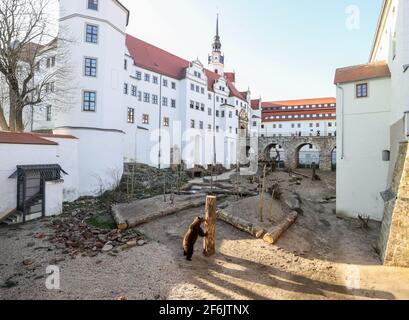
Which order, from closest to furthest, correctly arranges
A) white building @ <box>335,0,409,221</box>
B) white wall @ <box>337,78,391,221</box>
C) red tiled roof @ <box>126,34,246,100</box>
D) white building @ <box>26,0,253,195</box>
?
white building @ <box>335,0,409,221</box> → white wall @ <box>337,78,391,221</box> → white building @ <box>26,0,253,195</box> → red tiled roof @ <box>126,34,246,100</box>

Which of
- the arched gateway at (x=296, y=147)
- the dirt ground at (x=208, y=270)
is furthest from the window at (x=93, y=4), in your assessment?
the arched gateway at (x=296, y=147)

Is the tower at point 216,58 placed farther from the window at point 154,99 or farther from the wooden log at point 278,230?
the wooden log at point 278,230

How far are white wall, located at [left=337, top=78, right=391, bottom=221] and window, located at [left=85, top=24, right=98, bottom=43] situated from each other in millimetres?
18873

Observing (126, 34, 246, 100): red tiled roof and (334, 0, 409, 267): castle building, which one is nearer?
(334, 0, 409, 267): castle building

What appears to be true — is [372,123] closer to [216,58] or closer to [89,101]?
[89,101]

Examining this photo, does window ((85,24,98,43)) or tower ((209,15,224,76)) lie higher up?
tower ((209,15,224,76))

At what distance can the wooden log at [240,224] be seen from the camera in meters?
11.9

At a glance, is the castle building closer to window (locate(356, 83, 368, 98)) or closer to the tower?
window (locate(356, 83, 368, 98))

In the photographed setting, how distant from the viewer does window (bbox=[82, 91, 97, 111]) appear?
20047 millimetres

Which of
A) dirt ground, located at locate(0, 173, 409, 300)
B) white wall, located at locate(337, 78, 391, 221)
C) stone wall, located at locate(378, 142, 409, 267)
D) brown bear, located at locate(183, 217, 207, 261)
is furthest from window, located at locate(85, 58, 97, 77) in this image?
stone wall, located at locate(378, 142, 409, 267)

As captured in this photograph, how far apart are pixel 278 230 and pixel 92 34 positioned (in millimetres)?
19568


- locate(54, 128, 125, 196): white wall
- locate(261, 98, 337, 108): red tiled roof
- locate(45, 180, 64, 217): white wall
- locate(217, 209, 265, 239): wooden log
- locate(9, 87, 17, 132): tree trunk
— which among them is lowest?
locate(217, 209, 265, 239): wooden log

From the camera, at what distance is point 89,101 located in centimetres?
2014
